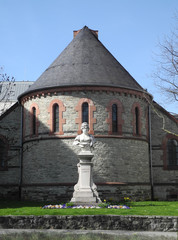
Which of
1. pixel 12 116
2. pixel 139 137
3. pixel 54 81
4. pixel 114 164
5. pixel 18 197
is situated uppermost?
pixel 54 81

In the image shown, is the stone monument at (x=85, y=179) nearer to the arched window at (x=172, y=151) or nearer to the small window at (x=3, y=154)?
the small window at (x=3, y=154)

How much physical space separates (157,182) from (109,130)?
6.07 meters

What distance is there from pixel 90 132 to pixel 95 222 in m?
11.7

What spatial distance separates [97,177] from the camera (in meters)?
23.4

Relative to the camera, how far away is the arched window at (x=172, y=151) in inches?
1096

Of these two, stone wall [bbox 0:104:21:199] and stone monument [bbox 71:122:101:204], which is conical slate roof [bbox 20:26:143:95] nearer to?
stone wall [bbox 0:104:21:199]

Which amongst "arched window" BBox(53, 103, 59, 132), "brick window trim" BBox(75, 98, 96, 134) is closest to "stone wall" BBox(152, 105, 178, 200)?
"brick window trim" BBox(75, 98, 96, 134)

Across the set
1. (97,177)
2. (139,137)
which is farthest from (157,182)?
(97,177)

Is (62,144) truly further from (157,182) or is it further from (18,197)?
(157,182)

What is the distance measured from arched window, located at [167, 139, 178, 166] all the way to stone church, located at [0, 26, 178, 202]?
23 centimetres

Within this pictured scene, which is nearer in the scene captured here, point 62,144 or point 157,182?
point 62,144

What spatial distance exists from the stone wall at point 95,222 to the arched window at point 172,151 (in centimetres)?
1575

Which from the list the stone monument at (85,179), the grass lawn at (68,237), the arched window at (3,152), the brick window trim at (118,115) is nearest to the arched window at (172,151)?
the brick window trim at (118,115)

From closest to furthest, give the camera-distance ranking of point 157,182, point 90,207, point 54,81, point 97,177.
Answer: point 90,207
point 97,177
point 54,81
point 157,182
